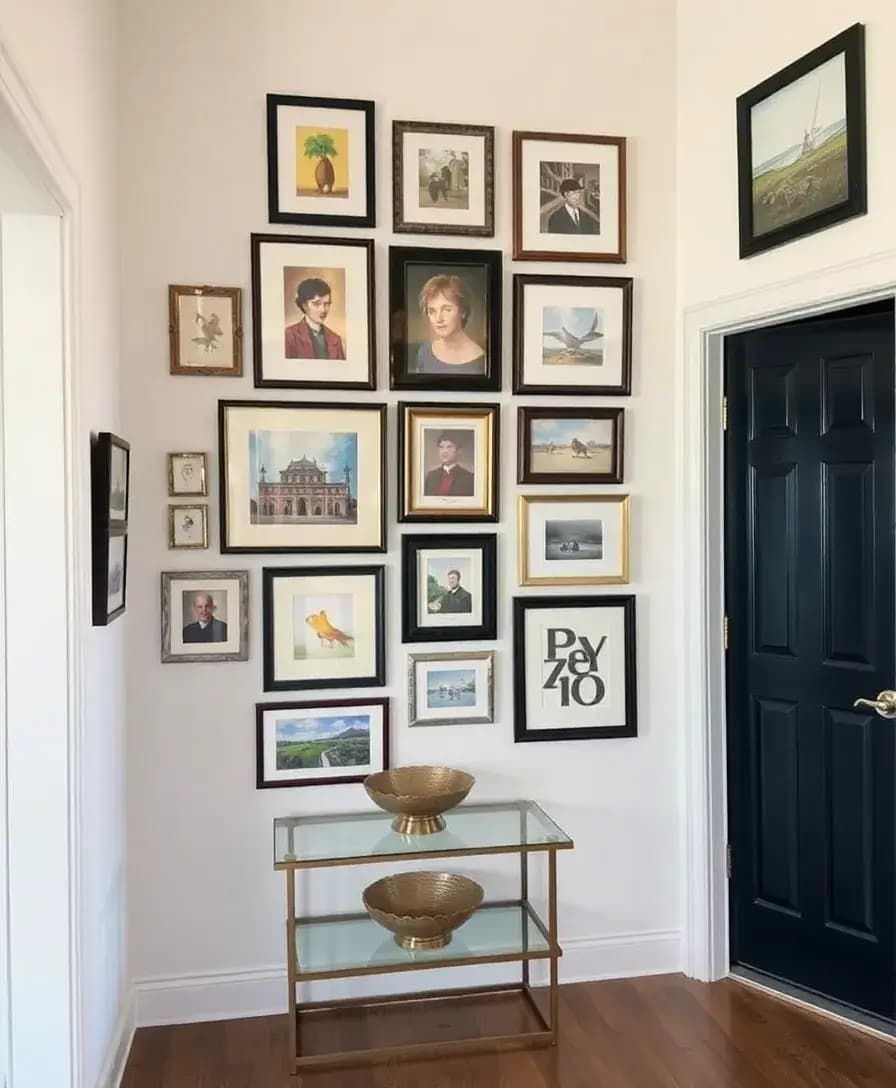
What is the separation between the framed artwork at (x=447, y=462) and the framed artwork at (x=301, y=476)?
0.08 meters

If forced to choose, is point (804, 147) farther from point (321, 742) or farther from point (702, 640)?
point (321, 742)

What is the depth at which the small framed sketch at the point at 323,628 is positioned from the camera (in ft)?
9.38

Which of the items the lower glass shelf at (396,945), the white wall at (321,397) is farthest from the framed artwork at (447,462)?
the lower glass shelf at (396,945)

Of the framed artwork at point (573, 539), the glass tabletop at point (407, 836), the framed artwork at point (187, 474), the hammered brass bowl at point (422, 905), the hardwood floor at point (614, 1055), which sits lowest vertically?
the hardwood floor at point (614, 1055)

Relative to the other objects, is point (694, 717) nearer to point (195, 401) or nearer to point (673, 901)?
point (673, 901)

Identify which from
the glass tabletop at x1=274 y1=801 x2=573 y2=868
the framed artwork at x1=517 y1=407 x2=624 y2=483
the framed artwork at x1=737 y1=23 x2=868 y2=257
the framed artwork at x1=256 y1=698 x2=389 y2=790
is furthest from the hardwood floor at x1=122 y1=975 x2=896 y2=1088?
the framed artwork at x1=737 y1=23 x2=868 y2=257

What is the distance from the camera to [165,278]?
279 centimetres

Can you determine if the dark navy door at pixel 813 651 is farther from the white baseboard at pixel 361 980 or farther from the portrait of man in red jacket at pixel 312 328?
the portrait of man in red jacket at pixel 312 328

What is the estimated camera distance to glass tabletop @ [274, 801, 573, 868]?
2627 millimetres

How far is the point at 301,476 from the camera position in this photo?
286cm

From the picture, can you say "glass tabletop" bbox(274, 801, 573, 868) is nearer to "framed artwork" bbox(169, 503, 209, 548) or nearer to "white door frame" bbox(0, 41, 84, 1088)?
"white door frame" bbox(0, 41, 84, 1088)

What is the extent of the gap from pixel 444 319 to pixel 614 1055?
85.5 inches

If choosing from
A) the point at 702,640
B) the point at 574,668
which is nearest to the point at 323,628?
the point at 574,668

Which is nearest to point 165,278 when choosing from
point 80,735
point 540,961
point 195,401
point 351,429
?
point 195,401
